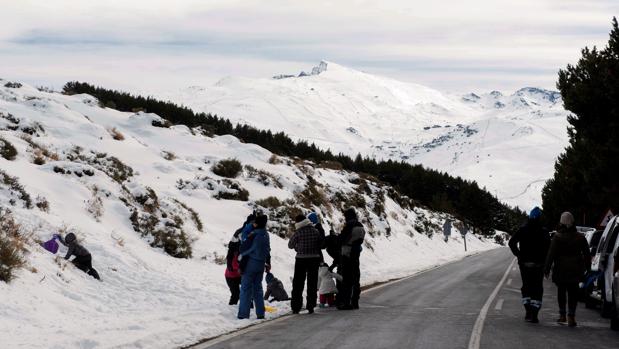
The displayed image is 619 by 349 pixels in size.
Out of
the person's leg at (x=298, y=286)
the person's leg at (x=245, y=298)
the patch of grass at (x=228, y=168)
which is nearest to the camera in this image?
the person's leg at (x=245, y=298)

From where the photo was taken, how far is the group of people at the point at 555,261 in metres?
12.4

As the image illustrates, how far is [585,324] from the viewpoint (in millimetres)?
12703

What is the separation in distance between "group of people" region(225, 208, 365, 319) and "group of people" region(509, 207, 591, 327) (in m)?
3.22

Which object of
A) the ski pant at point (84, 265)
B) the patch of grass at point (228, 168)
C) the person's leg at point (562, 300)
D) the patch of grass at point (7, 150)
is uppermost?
the patch of grass at point (228, 168)

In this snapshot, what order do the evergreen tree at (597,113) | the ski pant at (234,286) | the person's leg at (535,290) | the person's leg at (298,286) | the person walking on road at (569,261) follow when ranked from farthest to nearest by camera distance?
the evergreen tree at (597,113) < the ski pant at (234,286) < the person's leg at (298,286) < the person's leg at (535,290) < the person walking on road at (569,261)

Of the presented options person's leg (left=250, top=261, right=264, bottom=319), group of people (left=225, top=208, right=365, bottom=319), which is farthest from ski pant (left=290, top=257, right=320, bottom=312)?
person's leg (left=250, top=261, right=264, bottom=319)

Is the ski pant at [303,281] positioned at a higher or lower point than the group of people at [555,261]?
lower

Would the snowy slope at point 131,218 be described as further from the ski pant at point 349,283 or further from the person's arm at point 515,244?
the person's arm at point 515,244

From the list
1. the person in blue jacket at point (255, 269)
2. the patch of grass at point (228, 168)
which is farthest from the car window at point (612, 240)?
the patch of grass at point (228, 168)

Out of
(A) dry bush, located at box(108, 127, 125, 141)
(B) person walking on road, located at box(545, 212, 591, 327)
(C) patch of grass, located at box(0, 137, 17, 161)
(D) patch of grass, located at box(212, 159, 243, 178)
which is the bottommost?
(B) person walking on road, located at box(545, 212, 591, 327)

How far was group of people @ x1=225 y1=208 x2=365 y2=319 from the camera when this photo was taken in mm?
13086

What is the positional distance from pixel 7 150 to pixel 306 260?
36.1ft

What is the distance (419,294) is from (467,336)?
7250 mm

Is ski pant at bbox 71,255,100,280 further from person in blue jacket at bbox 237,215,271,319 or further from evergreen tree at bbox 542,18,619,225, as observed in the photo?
evergreen tree at bbox 542,18,619,225
